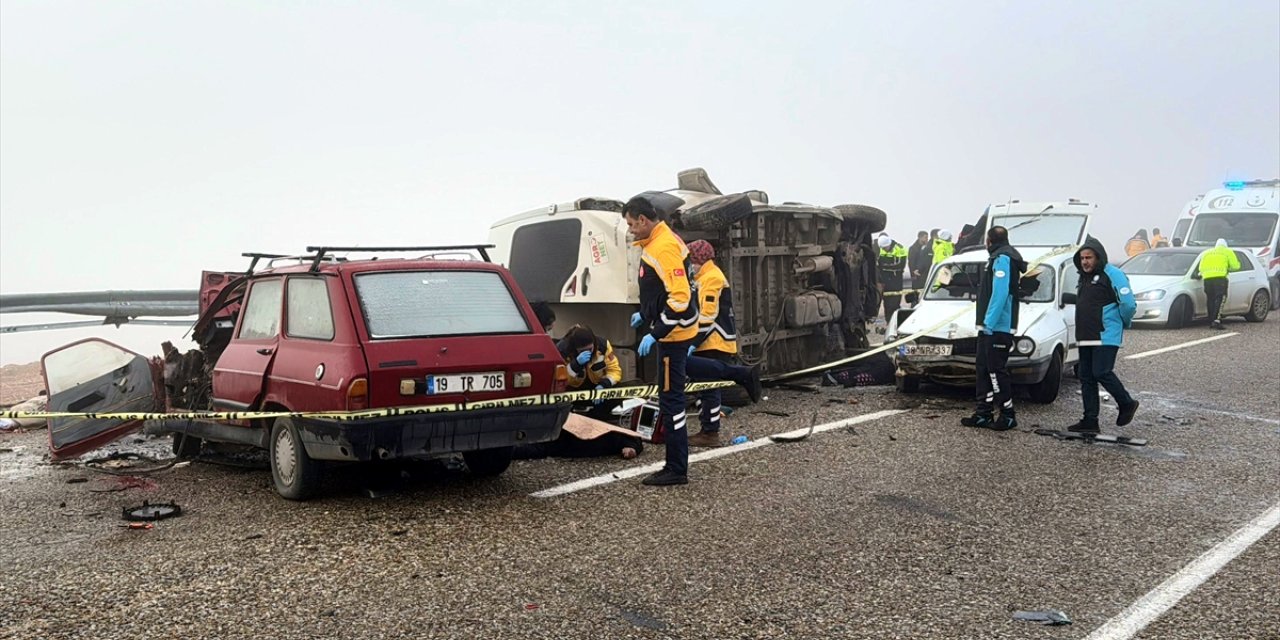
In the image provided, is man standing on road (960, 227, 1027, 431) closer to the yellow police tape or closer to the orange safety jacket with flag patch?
the yellow police tape

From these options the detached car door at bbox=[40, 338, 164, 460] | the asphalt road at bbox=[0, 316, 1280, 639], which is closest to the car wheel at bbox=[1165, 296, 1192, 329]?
the asphalt road at bbox=[0, 316, 1280, 639]

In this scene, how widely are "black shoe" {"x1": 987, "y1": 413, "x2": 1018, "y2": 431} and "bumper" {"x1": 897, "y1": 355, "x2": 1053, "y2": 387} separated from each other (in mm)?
890

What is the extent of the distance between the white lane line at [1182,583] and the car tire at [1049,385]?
4165 mm

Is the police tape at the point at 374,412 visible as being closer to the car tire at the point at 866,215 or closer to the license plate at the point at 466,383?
the license plate at the point at 466,383

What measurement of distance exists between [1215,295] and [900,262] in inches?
206

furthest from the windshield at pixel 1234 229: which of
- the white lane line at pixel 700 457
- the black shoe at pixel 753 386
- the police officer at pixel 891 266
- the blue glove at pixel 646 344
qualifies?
the blue glove at pixel 646 344

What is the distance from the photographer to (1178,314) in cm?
1688

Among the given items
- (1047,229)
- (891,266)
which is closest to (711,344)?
(1047,229)

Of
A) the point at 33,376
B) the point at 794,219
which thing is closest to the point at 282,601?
the point at 794,219

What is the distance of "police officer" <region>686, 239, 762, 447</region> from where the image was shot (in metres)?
8.19

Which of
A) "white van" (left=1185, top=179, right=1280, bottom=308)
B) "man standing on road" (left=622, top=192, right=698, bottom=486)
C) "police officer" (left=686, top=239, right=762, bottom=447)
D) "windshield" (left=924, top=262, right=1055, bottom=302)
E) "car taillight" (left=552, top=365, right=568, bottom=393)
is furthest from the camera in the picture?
"white van" (left=1185, top=179, right=1280, bottom=308)

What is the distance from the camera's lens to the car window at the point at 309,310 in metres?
6.01

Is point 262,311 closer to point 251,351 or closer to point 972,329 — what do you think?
point 251,351

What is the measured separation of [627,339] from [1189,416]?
17.8 ft
